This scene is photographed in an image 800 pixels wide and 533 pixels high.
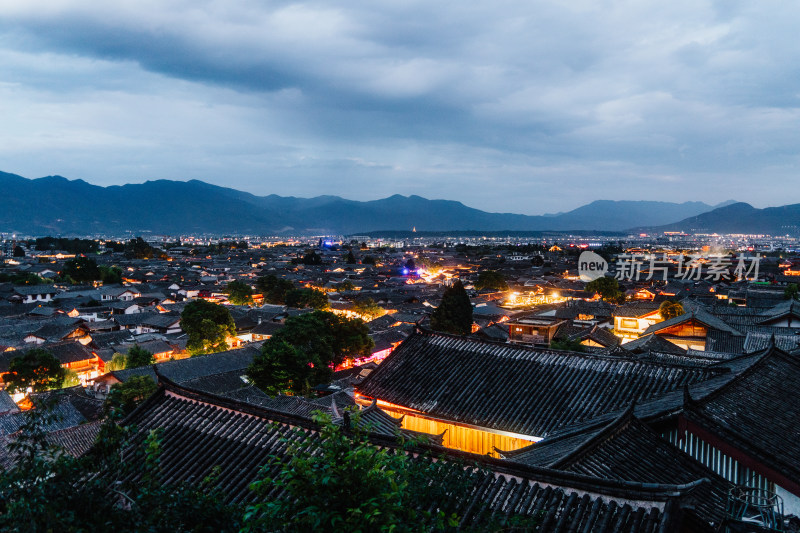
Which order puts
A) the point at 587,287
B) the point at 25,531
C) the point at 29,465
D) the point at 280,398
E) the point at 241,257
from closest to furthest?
1. the point at 25,531
2. the point at 29,465
3. the point at 280,398
4. the point at 587,287
5. the point at 241,257

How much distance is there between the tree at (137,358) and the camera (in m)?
32.9

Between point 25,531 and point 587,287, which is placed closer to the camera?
point 25,531

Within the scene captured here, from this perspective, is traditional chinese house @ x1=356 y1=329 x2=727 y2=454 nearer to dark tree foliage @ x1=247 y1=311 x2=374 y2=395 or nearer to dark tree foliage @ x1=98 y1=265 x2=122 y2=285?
dark tree foliage @ x1=247 y1=311 x2=374 y2=395

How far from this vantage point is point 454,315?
38031 mm

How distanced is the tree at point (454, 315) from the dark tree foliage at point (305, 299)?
1937cm

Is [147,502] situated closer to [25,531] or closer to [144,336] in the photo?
[25,531]

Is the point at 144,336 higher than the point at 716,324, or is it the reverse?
the point at 716,324

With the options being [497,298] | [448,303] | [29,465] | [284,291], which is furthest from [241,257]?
[29,465]

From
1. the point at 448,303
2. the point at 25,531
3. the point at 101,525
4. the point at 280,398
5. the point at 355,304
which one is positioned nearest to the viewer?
the point at 25,531

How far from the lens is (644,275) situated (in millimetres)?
81125

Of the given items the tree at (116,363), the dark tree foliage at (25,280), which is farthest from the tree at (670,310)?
the dark tree foliage at (25,280)

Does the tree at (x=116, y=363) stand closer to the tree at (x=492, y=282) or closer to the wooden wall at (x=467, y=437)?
the wooden wall at (x=467, y=437)

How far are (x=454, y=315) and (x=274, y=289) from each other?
104 feet

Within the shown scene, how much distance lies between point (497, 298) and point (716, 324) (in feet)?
120
